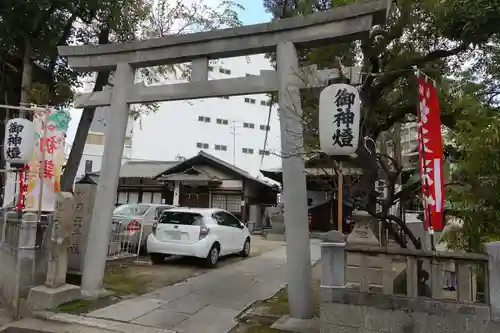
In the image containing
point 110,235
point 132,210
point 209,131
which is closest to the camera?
point 110,235

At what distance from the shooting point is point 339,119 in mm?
5816

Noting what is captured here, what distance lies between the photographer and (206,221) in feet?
37.5

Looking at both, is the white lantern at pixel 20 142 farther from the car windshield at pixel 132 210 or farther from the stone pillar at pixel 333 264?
the stone pillar at pixel 333 264

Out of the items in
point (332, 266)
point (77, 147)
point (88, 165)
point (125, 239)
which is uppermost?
point (88, 165)

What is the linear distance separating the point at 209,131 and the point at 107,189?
3470 centimetres

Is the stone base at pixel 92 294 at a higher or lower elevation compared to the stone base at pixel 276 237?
lower

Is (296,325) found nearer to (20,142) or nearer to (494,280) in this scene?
(494,280)

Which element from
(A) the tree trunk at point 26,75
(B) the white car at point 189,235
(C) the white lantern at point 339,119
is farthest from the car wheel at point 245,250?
(C) the white lantern at point 339,119

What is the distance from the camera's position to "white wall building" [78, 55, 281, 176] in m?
40.2

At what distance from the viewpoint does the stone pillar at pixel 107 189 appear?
808 centimetres

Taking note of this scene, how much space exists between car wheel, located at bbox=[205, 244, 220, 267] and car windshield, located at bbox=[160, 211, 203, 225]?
94 cm

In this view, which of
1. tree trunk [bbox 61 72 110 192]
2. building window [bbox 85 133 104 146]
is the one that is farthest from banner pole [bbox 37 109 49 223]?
building window [bbox 85 133 104 146]

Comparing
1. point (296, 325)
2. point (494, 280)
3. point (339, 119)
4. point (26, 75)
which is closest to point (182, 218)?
point (296, 325)

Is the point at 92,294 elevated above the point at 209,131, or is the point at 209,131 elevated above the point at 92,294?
the point at 209,131
